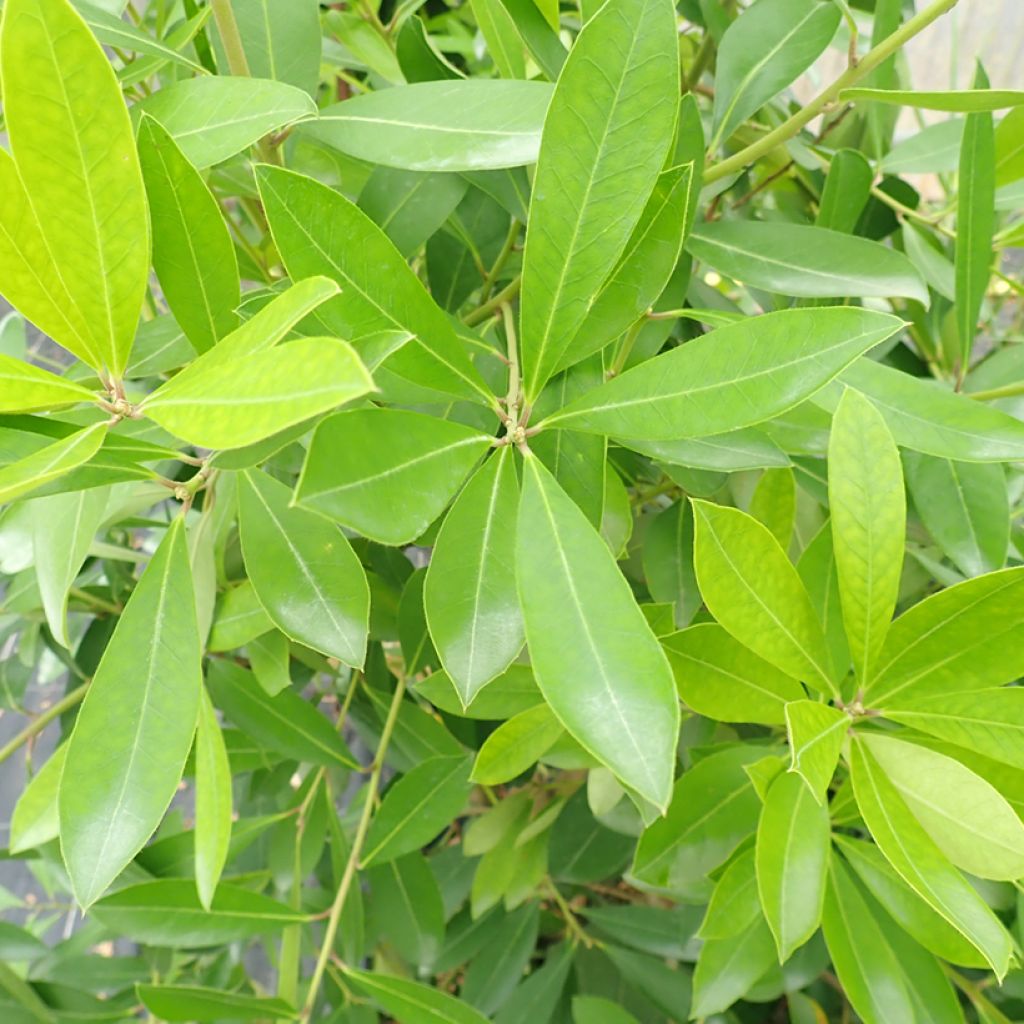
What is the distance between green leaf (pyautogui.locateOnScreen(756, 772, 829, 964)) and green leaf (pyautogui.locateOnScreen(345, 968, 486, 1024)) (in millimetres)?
303

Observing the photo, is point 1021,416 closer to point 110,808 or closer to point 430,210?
point 430,210

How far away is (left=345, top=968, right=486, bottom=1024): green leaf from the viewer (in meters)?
0.64

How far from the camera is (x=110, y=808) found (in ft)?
1.18

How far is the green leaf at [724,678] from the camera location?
46 cm

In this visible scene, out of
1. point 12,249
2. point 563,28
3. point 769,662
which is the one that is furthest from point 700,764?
point 563,28

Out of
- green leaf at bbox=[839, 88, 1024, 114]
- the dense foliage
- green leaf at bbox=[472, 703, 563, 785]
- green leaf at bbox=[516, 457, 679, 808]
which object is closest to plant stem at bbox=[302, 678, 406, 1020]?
the dense foliage

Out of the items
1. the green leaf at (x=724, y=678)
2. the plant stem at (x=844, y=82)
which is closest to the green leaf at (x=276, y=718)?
the green leaf at (x=724, y=678)

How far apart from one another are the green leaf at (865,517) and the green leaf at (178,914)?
494mm

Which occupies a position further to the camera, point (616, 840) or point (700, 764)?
point (616, 840)

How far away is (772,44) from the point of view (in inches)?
20.5

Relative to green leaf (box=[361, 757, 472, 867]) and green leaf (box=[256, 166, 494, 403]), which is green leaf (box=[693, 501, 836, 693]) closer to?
green leaf (box=[256, 166, 494, 403])

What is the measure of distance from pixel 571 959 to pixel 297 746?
48 cm

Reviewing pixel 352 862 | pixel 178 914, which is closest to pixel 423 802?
pixel 352 862

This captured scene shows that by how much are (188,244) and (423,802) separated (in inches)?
18.3
